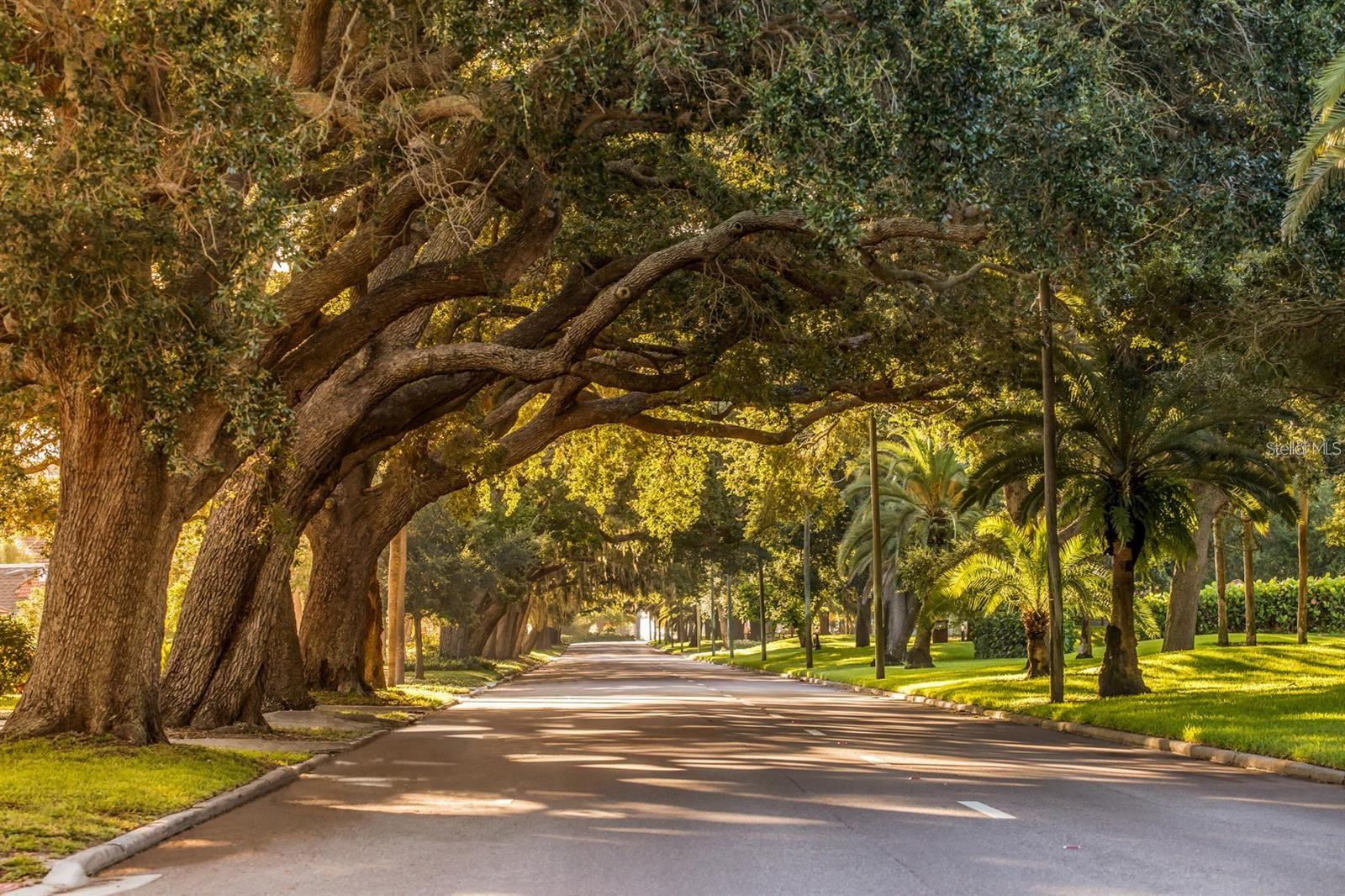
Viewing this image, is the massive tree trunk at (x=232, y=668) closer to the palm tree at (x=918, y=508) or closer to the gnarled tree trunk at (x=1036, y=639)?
the gnarled tree trunk at (x=1036, y=639)

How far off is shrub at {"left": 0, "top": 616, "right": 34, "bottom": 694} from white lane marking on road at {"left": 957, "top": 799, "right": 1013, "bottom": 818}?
75.7 ft

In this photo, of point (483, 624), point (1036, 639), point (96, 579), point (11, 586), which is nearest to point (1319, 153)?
point (96, 579)

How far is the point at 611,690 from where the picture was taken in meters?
39.5

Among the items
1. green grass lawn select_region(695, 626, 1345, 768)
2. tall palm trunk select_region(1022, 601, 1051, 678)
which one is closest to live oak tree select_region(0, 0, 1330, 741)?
green grass lawn select_region(695, 626, 1345, 768)

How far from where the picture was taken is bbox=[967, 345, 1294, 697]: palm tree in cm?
2688

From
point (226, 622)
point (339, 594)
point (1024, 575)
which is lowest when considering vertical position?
point (226, 622)

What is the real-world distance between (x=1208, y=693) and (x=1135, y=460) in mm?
4527

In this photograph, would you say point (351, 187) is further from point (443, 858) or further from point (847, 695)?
point (847, 695)

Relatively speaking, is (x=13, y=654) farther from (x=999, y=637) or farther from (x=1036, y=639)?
(x=999, y=637)

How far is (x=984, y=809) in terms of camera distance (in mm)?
11430

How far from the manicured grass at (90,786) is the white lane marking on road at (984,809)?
21.0 ft

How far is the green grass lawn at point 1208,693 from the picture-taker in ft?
59.3

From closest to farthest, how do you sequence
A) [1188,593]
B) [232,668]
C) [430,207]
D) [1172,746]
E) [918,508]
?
[430,207] → [1172,746] → [232,668] → [1188,593] → [918,508]

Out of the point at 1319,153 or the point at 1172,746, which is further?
the point at 1172,746
